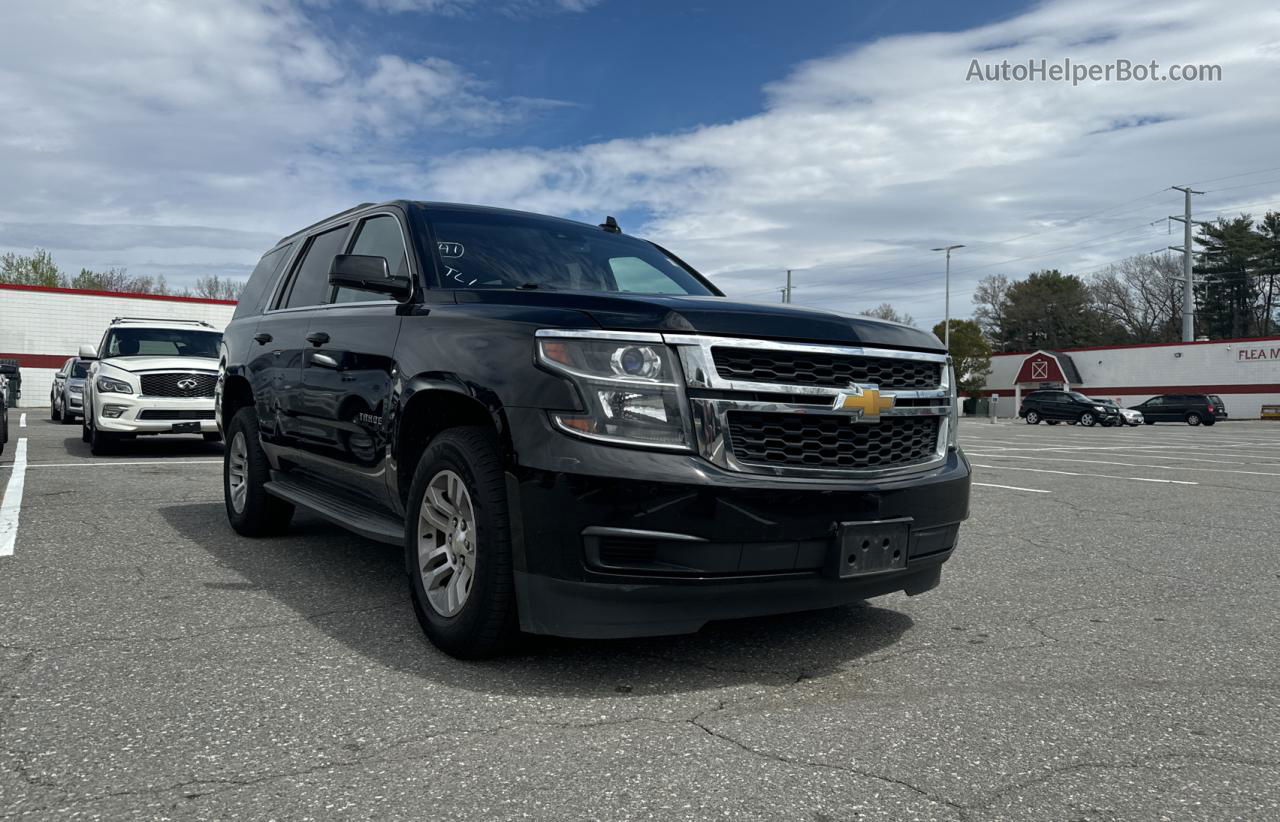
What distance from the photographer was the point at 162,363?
12.6m

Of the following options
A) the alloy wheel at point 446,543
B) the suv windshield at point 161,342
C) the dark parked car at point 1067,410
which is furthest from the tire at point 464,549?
the dark parked car at point 1067,410

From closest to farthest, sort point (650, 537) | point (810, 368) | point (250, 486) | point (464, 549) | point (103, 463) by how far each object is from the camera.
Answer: point (650, 537) → point (810, 368) → point (464, 549) → point (250, 486) → point (103, 463)

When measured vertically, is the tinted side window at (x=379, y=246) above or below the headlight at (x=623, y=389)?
above

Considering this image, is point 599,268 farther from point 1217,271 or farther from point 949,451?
point 1217,271

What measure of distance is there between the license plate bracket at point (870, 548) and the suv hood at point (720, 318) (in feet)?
2.19

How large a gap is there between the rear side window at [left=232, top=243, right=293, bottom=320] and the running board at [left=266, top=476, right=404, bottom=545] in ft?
4.82

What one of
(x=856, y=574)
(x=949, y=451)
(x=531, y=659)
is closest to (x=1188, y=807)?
(x=856, y=574)

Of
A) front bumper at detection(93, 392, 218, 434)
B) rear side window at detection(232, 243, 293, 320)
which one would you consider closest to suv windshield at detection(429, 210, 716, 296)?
rear side window at detection(232, 243, 293, 320)

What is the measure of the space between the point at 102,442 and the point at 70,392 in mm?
9490

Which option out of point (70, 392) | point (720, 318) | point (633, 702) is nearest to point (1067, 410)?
point (70, 392)

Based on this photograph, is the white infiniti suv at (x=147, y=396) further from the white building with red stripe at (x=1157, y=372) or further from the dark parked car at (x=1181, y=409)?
the white building with red stripe at (x=1157, y=372)

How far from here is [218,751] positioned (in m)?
2.73

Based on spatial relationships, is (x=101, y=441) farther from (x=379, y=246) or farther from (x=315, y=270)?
(x=379, y=246)

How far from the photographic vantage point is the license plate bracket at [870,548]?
11.0ft
